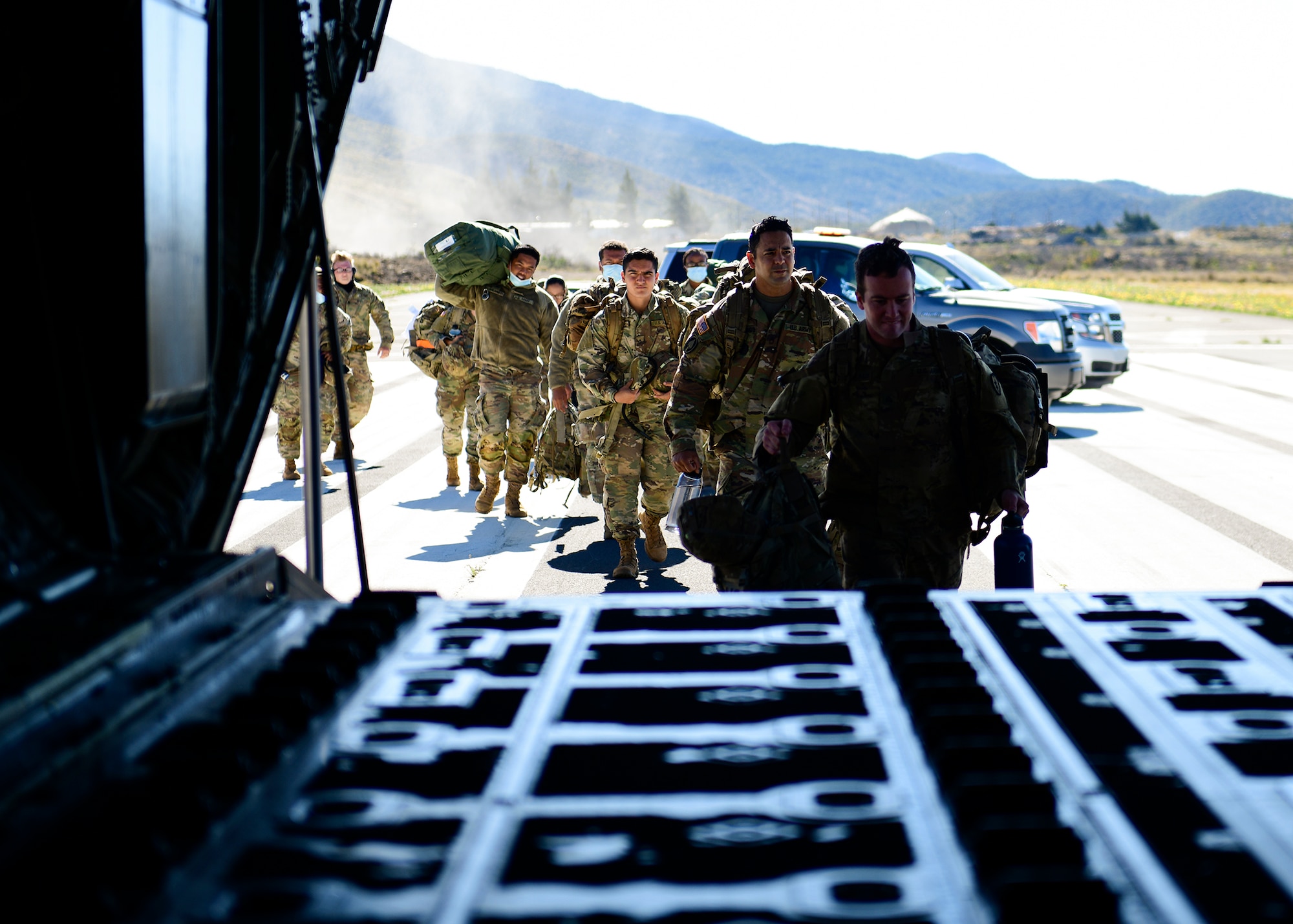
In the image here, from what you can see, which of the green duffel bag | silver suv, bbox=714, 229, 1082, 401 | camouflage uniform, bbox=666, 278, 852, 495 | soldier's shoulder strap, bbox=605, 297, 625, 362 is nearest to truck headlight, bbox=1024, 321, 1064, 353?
silver suv, bbox=714, 229, 1082, 401

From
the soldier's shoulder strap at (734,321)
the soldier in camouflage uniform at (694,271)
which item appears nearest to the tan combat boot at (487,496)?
the soldier in camouflage uniform at (694,271)

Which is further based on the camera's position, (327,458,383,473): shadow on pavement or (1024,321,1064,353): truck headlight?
(1024,321,1064,353): truck headlight

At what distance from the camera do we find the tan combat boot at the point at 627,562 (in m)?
7.08

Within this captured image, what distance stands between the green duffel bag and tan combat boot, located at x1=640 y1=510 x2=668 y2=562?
2656 mm

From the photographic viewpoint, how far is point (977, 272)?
14.6m

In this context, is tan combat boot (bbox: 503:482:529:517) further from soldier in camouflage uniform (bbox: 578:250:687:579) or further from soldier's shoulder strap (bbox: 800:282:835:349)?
soldier's shoulder strap (bbox: 800:282:835:349)

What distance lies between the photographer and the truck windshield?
1419cm

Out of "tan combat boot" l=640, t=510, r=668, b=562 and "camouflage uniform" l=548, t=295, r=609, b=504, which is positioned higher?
"camouflage uniform" l=548, t=295, r=609, b=504

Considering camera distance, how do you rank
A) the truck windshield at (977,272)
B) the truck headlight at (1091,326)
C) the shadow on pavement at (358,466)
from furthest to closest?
the truck headlight at (1091,326)
the truck windshield at (977,272)
the shadow on pavement at (358,466)

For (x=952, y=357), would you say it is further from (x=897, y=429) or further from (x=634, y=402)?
(x=634, y=402)

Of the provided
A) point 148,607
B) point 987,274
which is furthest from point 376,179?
point 148,607

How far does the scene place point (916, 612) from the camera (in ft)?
6.66

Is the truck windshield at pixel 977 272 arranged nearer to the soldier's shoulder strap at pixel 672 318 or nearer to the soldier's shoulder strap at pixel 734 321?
the soldier's shoulder strap at pixel 672 318

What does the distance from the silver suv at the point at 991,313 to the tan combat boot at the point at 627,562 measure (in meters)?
6.14
